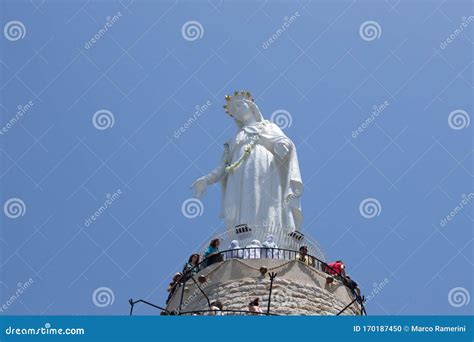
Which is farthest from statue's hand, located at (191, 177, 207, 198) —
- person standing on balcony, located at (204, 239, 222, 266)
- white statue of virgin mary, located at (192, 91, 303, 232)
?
person standing on balcony, located at (204, 239, 222, 266)

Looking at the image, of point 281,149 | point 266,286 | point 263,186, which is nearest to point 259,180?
point 263,186

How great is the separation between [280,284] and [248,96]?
9163mm

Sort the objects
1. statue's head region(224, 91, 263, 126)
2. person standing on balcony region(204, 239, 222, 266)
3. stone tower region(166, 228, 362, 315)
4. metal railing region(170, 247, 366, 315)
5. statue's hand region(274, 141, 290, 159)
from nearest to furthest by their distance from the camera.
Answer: stone tower region(166, 228, 362, 315) < metal railing region(170, 247, 366, 315) < person standing on balcony region(204, 239, 222, 266) < statue's hand region(274, 141, 290, 159) < statue's head region(224, 91, 263, 126)

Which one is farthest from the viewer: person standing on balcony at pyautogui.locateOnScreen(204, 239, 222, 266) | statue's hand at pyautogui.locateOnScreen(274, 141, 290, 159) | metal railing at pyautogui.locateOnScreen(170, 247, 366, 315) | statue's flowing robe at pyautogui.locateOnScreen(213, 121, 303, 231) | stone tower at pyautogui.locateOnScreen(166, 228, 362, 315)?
statue's hand at pyautogui.locateOnScreen(274, 141, 290, 159)

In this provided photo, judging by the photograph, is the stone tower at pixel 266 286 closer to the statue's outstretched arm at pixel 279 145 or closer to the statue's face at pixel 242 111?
the statue's outstretched arm at pixel 279 145

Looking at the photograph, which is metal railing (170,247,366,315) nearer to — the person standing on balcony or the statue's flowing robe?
the person standing on balcony

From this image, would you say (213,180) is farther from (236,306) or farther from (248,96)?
(236,306)

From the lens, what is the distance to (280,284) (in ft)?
82.0

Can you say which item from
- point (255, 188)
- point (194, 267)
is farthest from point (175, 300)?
point (255, 188)

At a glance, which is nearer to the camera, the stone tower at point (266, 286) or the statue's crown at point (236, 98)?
the stone tower at point (266, 286)

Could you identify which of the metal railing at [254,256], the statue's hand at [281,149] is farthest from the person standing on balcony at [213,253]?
the statue's hand at [281,149]

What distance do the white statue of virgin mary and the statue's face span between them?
0.53m

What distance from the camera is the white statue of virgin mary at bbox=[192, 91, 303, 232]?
29297 mm

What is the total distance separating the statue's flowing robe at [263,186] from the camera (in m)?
29.2
